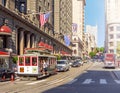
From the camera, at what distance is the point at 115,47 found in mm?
177750

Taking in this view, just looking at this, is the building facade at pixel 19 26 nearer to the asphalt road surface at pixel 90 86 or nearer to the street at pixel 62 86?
the street at pixel 62 86

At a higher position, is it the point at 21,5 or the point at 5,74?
the point at 21,5

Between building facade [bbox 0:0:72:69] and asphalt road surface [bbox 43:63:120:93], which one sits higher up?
building facade [bbox 0:0:72:69]

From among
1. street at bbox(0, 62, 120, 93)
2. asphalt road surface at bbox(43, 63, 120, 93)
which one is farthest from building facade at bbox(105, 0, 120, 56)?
street at bbox(0, 62, 120, 93)

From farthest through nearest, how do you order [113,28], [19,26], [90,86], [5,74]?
1. [113,28]
2. [19,26]
3. [5,74]
4. [90,86]

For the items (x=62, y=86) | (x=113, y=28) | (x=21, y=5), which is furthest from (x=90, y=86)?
(x=113, y=28)

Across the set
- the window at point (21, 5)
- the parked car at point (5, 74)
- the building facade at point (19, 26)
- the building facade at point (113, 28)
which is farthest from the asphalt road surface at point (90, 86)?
the building facade at point (113, 28)

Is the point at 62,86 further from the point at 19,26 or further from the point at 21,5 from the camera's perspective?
Answer: the point at 21,5

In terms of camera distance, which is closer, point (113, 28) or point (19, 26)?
point (19, 26)

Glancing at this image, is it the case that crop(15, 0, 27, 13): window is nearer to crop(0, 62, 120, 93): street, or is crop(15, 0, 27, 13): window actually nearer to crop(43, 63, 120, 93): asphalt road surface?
crop(0, 62, 120, 93): street

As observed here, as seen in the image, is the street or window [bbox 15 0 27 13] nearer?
the street

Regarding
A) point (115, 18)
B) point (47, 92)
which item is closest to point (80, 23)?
point (115, 18)

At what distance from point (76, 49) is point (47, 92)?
151 meters

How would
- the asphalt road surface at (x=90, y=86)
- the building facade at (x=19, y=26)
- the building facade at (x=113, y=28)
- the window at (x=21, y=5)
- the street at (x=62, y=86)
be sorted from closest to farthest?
the asphalt road surface at (x=90, y=86)
the street at (x=62, y=86)
the building facade at (x=19, y=26)
the window at (x=21, y=5)
the building facade at (x=113, y=28)
